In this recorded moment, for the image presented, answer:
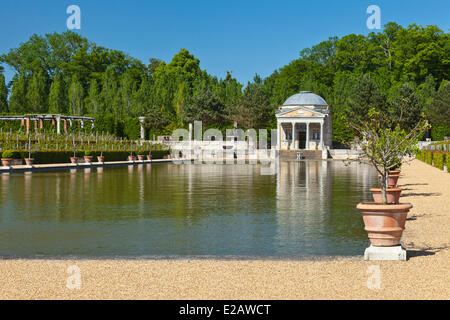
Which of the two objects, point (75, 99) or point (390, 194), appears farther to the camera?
point (75, 99)

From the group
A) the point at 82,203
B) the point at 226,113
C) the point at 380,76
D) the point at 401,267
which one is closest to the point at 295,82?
the point at 380,76

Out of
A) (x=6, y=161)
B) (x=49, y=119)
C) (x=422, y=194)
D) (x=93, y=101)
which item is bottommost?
(x=422, y=194)

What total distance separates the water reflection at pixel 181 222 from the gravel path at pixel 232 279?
1.57 m

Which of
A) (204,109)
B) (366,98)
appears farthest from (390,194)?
(366,98)

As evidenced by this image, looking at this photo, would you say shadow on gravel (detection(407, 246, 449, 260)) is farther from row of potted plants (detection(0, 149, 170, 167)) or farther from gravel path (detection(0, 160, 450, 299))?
row of potted plants (detection(0, 149, 170, 167))

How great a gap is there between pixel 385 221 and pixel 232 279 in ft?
10.6

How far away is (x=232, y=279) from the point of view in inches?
310

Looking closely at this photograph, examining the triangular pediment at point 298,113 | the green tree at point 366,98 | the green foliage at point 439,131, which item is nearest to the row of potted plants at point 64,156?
the triangular pediment at point 298,113

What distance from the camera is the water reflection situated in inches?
435

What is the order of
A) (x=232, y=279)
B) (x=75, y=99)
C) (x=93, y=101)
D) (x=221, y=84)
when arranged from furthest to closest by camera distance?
(x=221, y=84), (x=93, y=101), (x=75, y=99), (x=232, y=279)

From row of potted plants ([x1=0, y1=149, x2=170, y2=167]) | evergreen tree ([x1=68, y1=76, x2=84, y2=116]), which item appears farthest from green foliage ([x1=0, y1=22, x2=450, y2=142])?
row of potted plants ([x1=0, y1=149, x2=170, y2=167])

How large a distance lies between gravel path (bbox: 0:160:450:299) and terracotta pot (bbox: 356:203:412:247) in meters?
0.51

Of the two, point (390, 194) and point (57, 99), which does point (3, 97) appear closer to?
point (57, 99)

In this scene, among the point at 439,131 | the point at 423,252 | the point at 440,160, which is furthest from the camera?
the point at 439,131
